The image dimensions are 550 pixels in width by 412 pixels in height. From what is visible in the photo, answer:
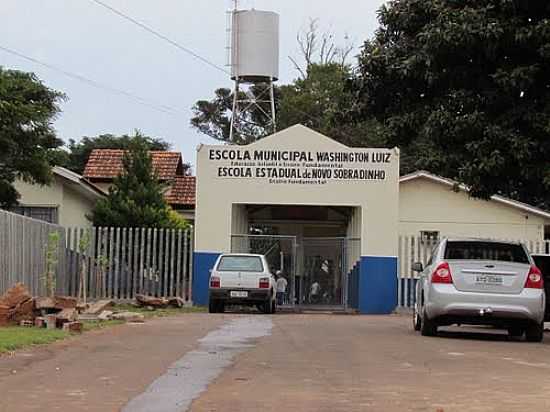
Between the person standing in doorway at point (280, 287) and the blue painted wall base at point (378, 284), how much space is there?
261cm

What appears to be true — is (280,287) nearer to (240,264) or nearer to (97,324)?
(240,264)

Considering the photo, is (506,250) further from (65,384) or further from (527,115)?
(65,384)

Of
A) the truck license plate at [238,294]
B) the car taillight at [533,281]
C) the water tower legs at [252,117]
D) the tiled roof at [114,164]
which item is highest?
the water tower legs at [252,117]

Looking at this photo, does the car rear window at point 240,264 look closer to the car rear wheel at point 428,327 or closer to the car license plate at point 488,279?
the car rear wheel at point 428,327

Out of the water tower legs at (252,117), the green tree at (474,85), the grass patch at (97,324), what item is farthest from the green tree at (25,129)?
the water tower legs at (252,117)

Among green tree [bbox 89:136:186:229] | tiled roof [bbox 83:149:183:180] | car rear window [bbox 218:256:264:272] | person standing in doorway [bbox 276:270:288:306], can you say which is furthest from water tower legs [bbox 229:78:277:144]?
car rear window [bbox 218:256:264:272]

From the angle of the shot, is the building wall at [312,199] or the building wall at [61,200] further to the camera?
the building wall at [61,200]

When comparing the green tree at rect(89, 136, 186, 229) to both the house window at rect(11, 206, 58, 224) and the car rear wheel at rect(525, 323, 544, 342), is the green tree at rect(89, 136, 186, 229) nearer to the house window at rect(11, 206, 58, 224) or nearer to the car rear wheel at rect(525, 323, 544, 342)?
the house window at rect(11, 206, 58, 224)

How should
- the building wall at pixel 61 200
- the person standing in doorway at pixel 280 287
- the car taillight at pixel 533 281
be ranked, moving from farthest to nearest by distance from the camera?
the building wall at pixel 61 200
the person standing in doorway at pixel 280 287
the car taillight at pixel 533 281

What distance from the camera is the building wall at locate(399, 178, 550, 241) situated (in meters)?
37.2

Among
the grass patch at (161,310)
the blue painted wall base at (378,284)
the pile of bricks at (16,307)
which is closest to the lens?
the pile of bricks at (16,307)

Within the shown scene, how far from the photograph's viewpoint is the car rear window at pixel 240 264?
25578 mm

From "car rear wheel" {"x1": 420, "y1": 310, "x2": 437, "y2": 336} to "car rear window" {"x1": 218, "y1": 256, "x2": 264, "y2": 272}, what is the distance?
9.29 metres

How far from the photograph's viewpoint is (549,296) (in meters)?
21.3
